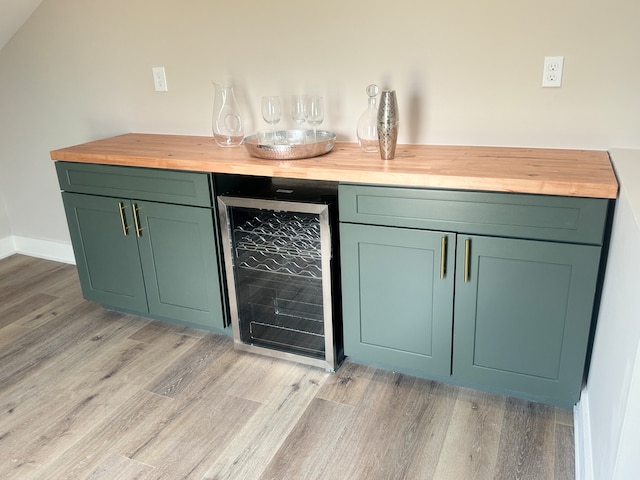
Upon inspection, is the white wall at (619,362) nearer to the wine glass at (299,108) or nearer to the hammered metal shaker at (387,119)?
the hammered metal shaker at (387,119)

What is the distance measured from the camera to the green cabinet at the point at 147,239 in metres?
2.23

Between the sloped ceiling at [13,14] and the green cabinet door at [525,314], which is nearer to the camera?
the green cabinet door at [525,314]

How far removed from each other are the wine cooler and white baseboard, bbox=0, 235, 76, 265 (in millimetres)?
1687

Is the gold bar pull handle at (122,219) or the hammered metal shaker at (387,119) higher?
the hammered metal shaker at (387,119)

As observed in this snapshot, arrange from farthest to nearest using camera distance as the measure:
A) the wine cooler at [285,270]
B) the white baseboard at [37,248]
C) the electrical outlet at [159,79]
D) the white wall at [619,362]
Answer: the white baseboard at [37,248] → the electrical outlet at [159,79] → the wine cooler at [285,270] → the white wall at [619,362]

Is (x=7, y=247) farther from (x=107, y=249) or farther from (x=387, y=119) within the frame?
(x=387, y=119)

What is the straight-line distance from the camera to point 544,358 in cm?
180

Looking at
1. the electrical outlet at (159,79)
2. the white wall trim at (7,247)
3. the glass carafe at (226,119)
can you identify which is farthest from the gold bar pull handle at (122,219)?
the white wall trim at (7,247)

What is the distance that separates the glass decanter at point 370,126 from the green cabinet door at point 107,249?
3.52 feet

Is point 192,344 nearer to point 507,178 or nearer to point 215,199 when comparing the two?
point 215,199

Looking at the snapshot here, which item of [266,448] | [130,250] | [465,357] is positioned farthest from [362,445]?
[130,250]

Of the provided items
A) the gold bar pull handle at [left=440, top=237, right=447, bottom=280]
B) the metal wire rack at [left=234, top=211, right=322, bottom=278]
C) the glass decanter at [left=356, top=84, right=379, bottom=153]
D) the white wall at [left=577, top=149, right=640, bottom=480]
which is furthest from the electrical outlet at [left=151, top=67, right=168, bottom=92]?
the white wall at [left=577, top=149, right=640, bottom=480]

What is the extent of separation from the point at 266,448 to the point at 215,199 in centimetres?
98

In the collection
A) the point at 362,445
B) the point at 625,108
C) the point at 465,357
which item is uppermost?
the point at 625,108
